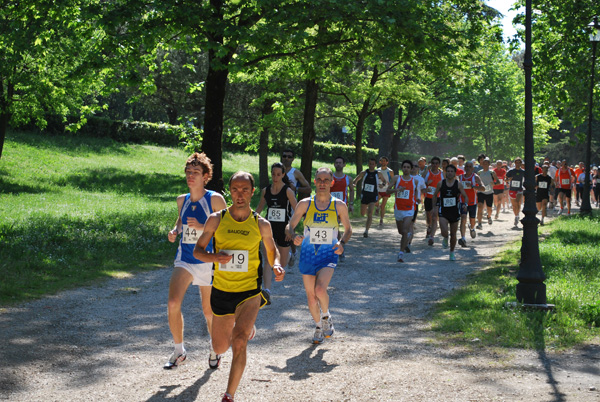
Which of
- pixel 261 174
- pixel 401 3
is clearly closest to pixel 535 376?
pixel 401 3

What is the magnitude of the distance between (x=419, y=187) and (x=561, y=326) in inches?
296

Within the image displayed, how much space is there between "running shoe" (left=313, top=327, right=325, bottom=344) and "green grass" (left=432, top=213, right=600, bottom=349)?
1.39 metres

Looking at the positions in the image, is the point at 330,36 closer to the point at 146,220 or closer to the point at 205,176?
the point at 146,220

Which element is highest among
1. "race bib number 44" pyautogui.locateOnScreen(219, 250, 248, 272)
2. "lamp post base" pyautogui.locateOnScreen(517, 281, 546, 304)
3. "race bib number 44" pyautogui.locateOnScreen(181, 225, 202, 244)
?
"race bib number 44" pyautogui.locateOnScreen(181, 225, 202, 244)

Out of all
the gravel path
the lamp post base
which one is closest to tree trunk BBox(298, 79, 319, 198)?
the gravel path

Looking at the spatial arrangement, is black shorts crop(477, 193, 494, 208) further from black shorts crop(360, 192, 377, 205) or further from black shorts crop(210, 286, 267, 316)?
black shorts crop(210, 286, 267, 316)

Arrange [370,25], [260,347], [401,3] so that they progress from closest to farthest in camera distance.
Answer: [260,347]
[401,3]
[370,25]

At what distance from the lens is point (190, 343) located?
23.4ft

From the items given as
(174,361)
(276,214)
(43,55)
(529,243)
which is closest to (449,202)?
(529,243)

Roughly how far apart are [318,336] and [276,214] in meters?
2.94

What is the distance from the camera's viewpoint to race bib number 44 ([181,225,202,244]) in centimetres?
619

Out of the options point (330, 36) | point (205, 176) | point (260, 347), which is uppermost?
point (330, 36)

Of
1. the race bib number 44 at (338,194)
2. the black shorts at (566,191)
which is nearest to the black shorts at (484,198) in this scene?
the black shorts at (566,191)

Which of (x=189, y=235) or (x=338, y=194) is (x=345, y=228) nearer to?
(x=189, y=235)
